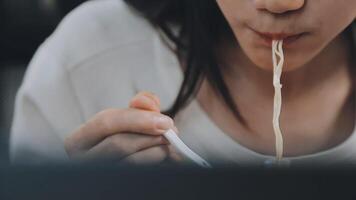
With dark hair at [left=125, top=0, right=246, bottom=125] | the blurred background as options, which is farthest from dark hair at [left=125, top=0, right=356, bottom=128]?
the blurred background

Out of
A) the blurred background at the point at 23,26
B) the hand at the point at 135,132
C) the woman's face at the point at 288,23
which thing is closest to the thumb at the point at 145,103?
the hand at the point at 135,132

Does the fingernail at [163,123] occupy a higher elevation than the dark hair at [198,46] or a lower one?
higher

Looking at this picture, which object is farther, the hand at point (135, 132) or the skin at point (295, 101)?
the skin at point (295, 101)

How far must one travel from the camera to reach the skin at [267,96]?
553 mm

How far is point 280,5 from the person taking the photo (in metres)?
0.52

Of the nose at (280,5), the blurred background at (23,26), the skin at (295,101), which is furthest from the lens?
the blurred background at (23,26)

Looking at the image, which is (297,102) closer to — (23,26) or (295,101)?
(295,101)

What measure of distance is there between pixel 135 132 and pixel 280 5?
16 cm

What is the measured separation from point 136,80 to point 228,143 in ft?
0.50

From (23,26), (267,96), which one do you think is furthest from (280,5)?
(23,26)

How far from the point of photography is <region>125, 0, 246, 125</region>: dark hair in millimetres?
782

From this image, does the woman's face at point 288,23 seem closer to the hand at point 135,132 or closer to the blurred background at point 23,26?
the hand at point 135,132

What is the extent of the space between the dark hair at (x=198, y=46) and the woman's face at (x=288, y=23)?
160mm

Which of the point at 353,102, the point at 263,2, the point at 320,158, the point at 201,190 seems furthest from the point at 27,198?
the point at 353,102
